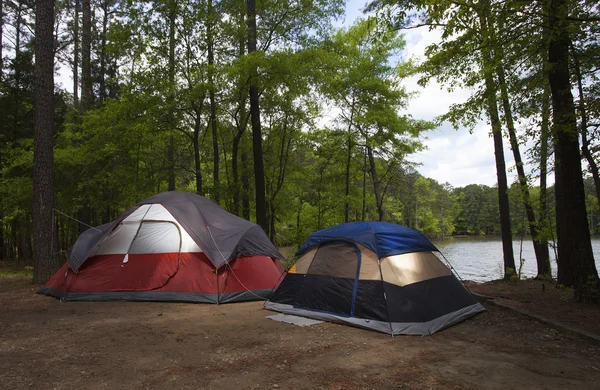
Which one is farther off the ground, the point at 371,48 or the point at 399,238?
the point at 371,48

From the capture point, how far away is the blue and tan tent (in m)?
5.30

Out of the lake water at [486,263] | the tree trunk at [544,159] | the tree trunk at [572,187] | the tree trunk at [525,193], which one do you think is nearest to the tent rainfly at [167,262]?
the tree trunk at [572,187]

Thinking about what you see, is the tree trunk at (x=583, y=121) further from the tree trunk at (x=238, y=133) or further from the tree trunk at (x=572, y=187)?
the tree trunk at (x=238, y=133)

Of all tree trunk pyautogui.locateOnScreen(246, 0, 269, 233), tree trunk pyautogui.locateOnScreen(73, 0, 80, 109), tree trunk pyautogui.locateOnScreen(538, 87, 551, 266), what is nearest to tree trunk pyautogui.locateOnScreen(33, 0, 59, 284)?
tree trunk pyautogui.locateOnScreen(246, 0, 269, 233)

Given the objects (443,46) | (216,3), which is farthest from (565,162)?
(216,3)

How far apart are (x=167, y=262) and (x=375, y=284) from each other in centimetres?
418

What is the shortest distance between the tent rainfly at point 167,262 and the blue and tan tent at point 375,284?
122cm

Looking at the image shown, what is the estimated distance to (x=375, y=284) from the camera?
545 centimetres

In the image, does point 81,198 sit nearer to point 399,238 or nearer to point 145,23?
point 145,23

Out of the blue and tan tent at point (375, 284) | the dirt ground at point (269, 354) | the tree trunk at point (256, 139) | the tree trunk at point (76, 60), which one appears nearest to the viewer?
the dirt ground at point (269, 354)

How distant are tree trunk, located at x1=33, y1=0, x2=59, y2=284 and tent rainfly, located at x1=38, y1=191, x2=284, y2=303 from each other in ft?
3.45

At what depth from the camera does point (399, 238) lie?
19.5 ft

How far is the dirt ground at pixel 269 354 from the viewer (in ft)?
11.5

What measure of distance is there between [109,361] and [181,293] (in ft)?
10.4
